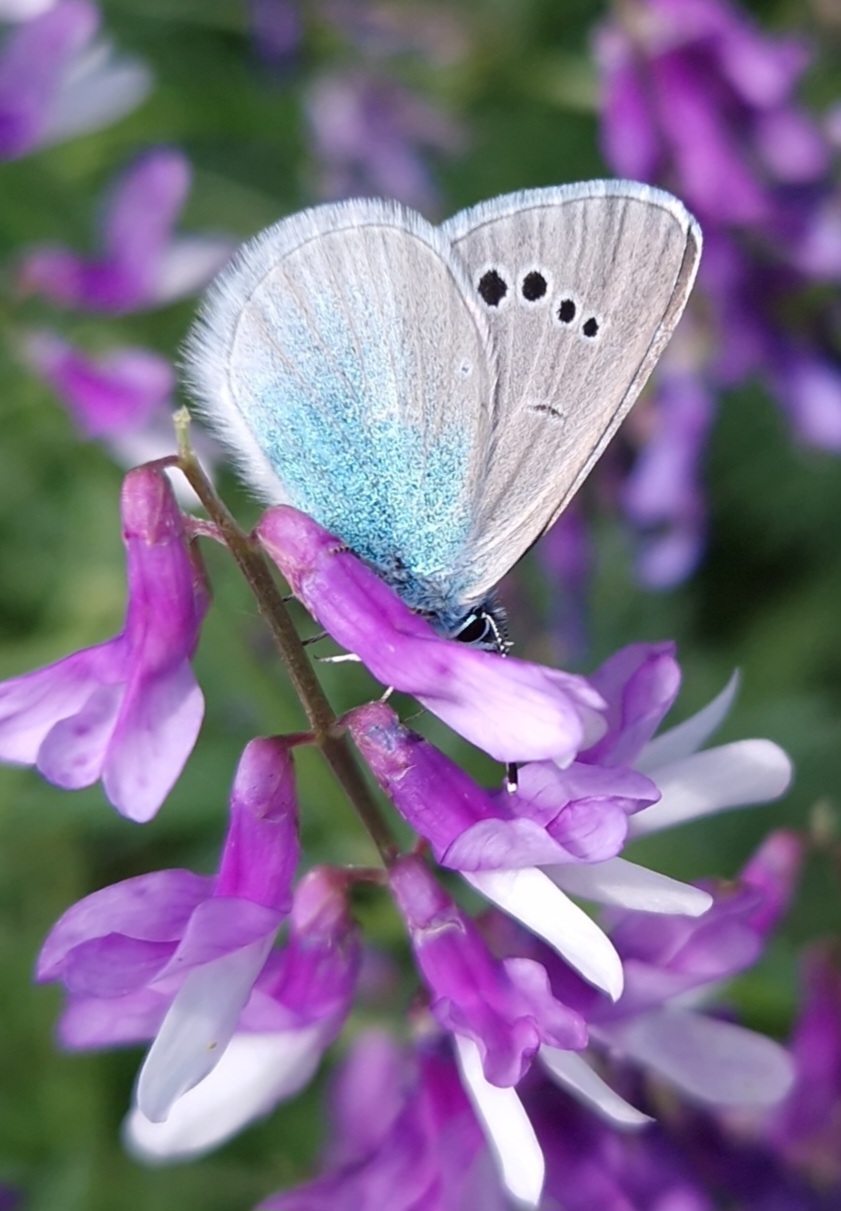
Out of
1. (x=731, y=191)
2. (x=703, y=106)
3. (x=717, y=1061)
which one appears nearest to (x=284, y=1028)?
(x=717, y=1061)

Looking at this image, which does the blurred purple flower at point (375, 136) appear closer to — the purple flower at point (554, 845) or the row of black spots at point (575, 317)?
the row of black spots at point (575, 317)

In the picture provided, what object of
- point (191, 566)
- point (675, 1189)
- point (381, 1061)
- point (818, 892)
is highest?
point (191, 566)

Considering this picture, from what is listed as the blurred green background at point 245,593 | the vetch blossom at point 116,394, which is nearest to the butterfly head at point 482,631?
the blurred green background at point 245,593

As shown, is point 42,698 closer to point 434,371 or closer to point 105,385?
point 434,371

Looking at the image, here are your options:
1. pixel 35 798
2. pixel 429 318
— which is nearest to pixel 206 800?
pixel 35 798

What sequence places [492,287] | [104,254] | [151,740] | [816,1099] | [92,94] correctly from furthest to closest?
[104,254]
[92,94]
[816,1099]
[492,287]
[151,740]

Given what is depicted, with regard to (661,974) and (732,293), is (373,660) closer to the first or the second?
(661,974)

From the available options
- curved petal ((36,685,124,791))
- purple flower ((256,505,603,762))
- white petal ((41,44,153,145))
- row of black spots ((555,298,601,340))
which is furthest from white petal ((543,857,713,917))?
white petal ((41,44,153,145))

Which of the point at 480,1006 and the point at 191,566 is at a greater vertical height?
the point at 191,566
